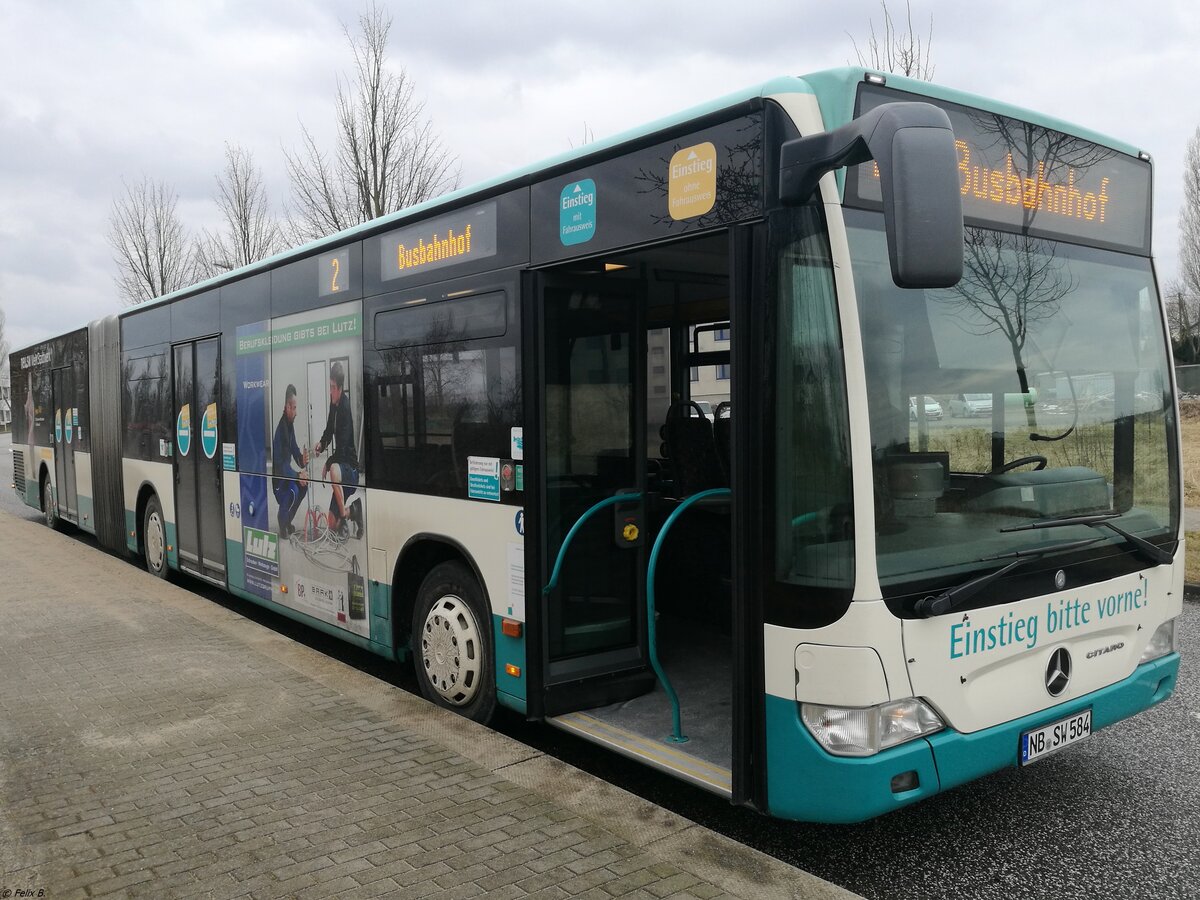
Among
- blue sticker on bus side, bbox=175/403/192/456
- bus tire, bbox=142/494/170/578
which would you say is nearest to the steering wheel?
blue sticker on bus side, bbox=175/403/192/456

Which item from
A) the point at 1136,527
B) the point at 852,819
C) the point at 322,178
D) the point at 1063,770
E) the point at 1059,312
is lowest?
the point at 1063,770

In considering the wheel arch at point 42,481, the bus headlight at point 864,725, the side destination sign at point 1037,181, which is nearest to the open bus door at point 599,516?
the bus headlight at point 864,725

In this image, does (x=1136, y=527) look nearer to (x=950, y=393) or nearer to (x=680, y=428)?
(x=950, y=393)

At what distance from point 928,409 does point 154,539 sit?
894cm

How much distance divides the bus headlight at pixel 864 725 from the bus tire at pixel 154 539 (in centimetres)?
814

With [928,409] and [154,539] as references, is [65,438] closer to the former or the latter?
[154,539]

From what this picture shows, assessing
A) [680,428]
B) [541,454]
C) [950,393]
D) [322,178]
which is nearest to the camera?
[950,393]

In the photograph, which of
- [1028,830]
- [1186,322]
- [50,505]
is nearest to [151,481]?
[50,505]

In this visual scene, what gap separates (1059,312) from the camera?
12.7 feet

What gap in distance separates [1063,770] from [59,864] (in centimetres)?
425

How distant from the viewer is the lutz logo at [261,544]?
7.30m

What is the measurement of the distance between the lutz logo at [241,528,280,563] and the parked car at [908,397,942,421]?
525cm

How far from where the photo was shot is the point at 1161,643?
4.25 meters

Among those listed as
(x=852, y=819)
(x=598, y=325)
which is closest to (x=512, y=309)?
(x=598, y=325)
